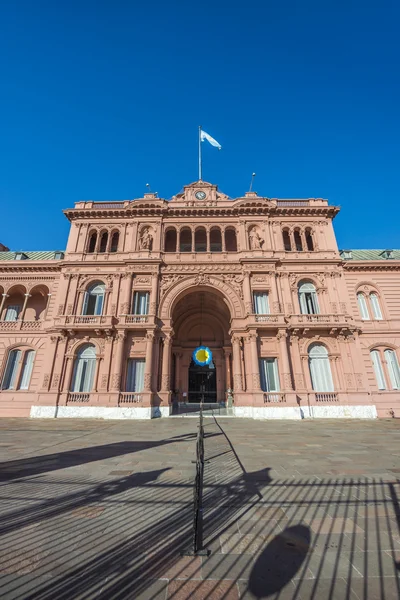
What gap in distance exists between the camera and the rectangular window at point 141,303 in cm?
1970

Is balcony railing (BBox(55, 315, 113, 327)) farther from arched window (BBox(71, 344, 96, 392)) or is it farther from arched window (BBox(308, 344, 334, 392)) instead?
arched window (BBox(308, 344, 334, 392))

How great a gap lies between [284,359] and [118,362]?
38.7 ft

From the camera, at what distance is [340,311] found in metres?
19.1

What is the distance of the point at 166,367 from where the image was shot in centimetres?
1823

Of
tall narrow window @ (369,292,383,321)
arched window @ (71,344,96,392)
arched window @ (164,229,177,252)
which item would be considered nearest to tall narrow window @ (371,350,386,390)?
tall narrow window @ (369,292,383,321)

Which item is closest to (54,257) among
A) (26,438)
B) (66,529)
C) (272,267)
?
(26,438)

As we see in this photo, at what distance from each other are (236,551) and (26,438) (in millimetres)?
10402

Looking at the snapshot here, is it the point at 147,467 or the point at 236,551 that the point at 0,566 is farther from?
the point at 147,467

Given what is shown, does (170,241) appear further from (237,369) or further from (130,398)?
(130,398)

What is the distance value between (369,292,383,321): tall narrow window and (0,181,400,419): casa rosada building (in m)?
0.18

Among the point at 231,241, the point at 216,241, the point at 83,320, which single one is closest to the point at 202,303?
the point at 216,241

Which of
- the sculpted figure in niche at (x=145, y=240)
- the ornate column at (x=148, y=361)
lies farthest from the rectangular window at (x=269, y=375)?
the sculpted figure in niche at (x=145, y=240)

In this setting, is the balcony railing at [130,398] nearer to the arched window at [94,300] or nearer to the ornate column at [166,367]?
the ornate column at [166,367]

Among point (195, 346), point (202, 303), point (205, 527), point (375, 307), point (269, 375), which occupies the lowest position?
point (205, 527)
